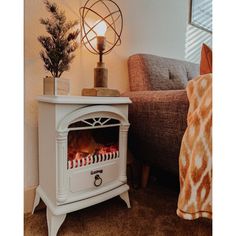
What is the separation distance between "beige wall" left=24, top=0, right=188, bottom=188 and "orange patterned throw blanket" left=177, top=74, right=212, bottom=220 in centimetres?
81

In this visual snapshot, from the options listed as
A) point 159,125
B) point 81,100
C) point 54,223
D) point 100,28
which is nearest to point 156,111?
point 159,125

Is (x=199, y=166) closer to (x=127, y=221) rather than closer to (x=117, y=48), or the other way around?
(x=127, y=221)

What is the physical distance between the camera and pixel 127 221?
1.05 m

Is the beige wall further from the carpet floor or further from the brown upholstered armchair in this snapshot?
the carpet floor

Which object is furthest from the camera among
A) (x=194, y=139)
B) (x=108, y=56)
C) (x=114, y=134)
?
(x=108, y=56)

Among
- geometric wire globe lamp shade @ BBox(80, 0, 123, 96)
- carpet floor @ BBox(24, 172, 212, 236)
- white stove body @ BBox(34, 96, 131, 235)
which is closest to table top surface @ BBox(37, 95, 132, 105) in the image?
white stove body @ BBox(34, 96, 131, 235)

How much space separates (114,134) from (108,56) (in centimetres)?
58

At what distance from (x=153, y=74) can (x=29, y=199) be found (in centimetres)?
109

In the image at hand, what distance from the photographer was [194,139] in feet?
2.28

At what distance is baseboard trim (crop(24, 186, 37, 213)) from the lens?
3.69ft

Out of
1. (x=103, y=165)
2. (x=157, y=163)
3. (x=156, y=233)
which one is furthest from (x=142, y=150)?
(x=156, y=233)

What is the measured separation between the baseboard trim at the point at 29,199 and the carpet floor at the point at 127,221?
0.12ft

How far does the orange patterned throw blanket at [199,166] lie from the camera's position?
65cm
